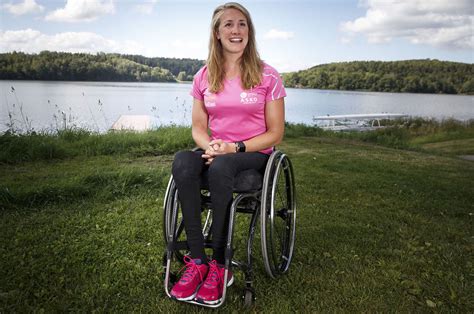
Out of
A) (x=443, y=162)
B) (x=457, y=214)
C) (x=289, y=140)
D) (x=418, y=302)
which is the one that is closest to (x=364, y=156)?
(x=443, y=162)

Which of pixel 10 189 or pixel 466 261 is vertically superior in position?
pixel 10 189

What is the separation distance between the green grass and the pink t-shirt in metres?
0.81

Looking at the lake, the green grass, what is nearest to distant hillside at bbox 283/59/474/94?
the lake

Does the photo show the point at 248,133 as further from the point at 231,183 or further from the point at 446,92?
the point at 446,92

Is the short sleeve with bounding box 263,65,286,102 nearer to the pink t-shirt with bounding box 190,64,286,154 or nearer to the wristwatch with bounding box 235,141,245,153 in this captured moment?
the pink t-shirt with bounding box 190,64,286,154

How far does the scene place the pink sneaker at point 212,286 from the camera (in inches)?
72.0

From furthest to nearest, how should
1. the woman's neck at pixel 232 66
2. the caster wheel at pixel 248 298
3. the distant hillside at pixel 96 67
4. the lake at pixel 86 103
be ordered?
the distant hillside at pixel 96 67 < the lake at pixel 86 103 < the woman's neck at pixel 232 66 < the caster wheel at pixel 248 298

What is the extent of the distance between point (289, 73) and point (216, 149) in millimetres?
13748

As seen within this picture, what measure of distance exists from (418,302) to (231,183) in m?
1.11

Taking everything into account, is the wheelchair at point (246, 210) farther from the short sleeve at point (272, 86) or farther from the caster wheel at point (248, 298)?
the short sleeve at point (272, 86)

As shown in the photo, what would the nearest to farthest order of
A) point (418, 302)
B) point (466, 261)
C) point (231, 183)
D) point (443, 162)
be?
1. point (231, 183)
2. point (418, 302)
3. point (466, 261)
4. point (443, 162)

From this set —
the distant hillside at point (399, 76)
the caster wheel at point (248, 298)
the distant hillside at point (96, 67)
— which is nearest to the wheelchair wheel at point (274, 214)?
the caster wheel at point (248, 298)

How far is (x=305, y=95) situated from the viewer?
19.9m

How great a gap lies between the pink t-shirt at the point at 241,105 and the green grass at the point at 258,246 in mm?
811
